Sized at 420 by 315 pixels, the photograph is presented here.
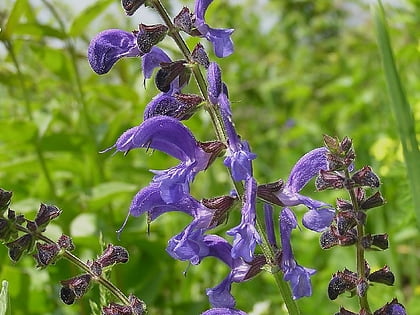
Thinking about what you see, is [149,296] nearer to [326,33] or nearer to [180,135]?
[180,135]

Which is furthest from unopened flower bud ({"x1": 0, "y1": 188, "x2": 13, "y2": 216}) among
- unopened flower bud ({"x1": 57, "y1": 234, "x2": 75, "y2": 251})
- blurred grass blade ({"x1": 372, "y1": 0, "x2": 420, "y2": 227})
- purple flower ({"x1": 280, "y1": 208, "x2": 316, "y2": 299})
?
blurred grass blade ({"x1": 372, "y1": 0, "x2": 420, "y2": 227})

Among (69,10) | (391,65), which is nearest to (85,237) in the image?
(391,65)

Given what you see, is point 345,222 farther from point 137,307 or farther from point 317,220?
point 137,307

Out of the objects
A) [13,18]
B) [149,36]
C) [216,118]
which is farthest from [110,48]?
[13,18]

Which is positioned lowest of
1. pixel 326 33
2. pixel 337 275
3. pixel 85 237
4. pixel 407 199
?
pixel 326 33

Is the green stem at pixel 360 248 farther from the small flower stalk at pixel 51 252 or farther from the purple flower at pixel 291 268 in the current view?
the small flower stalk at pixel 51 252

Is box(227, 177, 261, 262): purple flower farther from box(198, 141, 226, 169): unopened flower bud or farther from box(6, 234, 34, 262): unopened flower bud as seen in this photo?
box(6, 234, 34, 262): unopened flower bud
